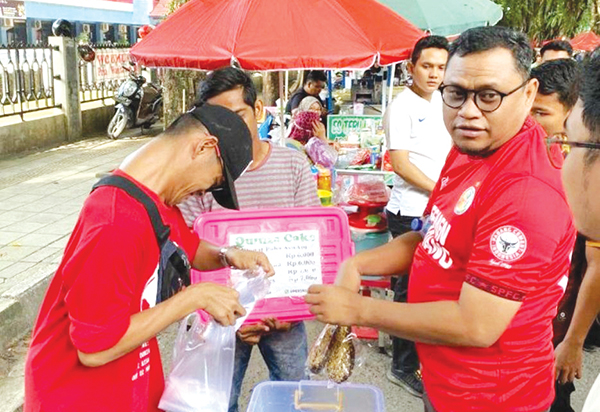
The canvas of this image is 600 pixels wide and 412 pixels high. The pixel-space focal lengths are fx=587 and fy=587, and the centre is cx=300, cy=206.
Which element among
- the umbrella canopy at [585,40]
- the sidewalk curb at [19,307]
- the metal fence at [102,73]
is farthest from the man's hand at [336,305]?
the umbrella canopy at [585,40]

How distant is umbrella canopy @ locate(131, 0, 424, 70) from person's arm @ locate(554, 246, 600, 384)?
2006 mm

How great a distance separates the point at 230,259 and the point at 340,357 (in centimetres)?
53

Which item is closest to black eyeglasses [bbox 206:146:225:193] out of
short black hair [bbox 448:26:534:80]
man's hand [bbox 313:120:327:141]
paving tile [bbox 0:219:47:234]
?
short black hair [bbox 448:26:534:80]

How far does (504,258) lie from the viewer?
4.81 ft

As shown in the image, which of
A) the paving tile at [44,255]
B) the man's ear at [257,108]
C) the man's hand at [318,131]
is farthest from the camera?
the man's hand at [318,131]

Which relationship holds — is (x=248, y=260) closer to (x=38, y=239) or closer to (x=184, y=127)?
(x=184, y=127)

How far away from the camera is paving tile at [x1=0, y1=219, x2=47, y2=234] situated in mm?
5504

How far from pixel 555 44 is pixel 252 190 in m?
4.58

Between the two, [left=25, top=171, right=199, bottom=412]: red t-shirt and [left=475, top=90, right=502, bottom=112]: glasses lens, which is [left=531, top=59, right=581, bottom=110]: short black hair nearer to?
[left=475, top=90, right=502, bottom=112]: glasses lens

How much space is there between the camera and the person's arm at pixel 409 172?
3537mm

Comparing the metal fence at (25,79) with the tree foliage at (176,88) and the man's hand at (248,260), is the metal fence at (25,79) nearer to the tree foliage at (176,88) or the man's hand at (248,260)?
the tree foliage at (176,88)

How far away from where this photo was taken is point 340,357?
81.4 inches

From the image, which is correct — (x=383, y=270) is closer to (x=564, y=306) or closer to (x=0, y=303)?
(x=564, y=306)

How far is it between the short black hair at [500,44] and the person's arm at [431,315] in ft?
2.15
